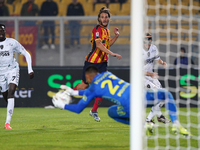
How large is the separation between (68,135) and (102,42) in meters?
2.00

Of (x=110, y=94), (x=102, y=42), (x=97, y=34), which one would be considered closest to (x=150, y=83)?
(x=102, y=42)

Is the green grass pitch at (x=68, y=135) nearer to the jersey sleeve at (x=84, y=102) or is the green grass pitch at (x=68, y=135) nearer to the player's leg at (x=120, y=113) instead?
the player's leg at (x=120, y=113)

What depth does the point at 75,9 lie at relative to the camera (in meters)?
13.2

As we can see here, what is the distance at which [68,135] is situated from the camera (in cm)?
583

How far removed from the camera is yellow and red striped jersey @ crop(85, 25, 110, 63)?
7.05 metres

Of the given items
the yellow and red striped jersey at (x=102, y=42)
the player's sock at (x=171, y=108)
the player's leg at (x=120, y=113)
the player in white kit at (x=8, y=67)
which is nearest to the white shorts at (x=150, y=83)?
the yellow and red striped jersey at (x=102, y=42)

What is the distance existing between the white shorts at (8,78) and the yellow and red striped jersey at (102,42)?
135 cm

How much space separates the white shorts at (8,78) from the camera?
6691 mm

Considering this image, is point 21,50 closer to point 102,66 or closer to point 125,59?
point 102,66

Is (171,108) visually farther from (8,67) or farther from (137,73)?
(8,67)

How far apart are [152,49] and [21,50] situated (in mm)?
2294

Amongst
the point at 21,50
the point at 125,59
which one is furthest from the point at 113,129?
the point at 125,59

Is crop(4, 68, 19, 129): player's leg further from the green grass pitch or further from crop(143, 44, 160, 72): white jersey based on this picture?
crop(143, 44, 160, 72): white jersey

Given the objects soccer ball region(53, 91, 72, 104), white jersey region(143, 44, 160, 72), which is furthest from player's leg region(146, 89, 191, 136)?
white jersey region(143, 44, 160, 72)
